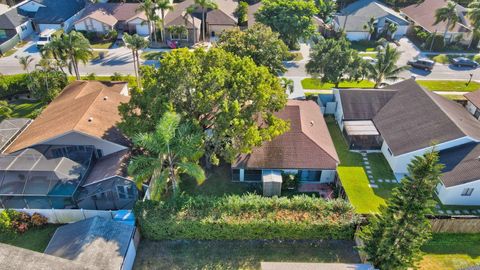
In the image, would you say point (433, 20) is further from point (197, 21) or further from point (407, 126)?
point (197, 21)

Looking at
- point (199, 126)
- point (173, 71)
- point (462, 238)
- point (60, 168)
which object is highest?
point (173, 71)

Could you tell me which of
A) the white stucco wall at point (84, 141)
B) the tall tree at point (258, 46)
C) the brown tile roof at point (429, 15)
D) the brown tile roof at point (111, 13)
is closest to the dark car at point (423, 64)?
the brown tile roof at point (429, 15)

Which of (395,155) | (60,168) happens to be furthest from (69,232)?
(395,155)

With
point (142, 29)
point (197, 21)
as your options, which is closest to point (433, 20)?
point (197, 21)

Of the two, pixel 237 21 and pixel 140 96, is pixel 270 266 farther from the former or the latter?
pixel 237 21

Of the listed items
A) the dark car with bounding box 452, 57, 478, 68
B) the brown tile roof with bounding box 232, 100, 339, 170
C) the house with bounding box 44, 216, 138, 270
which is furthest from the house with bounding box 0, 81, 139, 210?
the dark car with bounding box 452, 57, 478, 68

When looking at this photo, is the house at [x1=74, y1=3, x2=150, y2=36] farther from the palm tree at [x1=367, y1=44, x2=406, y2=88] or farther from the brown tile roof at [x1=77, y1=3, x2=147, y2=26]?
the palm tree at [x1=367, y1=44, x2=406, y2=88]

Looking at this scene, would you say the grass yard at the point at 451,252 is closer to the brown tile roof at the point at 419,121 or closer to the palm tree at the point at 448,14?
the brown tile roof at the point at 419,121
